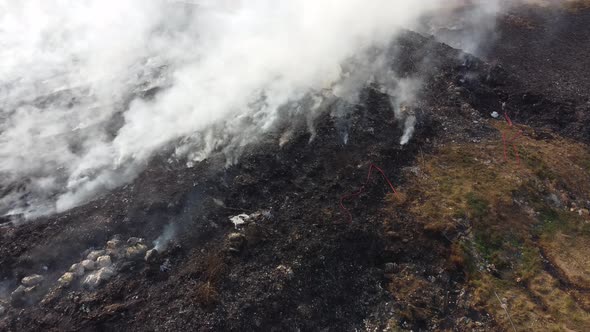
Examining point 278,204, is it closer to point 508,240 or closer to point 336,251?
point 336,251

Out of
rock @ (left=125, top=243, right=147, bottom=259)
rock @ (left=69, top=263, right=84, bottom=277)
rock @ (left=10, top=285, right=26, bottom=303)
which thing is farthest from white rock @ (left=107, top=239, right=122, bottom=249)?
rock @ (left=10, top=285, right=26, bottom=303)

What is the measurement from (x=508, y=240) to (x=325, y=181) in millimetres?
8112

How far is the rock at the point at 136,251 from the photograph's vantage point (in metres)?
14.0

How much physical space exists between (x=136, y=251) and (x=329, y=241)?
25.3 feet

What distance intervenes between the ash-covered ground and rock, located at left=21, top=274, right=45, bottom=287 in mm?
45

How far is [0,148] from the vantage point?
1828 cm

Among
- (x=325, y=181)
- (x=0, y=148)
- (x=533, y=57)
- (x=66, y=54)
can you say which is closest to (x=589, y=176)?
(x=533, y=57)

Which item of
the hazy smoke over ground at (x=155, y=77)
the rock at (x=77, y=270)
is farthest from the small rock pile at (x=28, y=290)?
the hazy smoke over ground at (x=155, y=77)

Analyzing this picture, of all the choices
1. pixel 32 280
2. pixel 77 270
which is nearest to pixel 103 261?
pixel 77 270

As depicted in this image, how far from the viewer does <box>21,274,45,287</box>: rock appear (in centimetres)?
1324

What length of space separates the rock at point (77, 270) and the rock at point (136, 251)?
164 cm

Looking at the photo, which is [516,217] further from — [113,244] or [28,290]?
[28,290]

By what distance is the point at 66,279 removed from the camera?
1323 centimetres

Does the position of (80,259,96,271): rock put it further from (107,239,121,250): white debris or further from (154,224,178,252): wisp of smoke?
(154,224,178,252): wisp of smoke
